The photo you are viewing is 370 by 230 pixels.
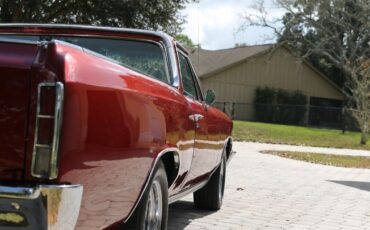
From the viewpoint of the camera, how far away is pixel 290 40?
4862 cm

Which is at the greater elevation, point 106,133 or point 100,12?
point 100,12

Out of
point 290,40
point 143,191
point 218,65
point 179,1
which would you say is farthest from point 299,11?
point 143,191

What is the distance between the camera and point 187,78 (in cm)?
641

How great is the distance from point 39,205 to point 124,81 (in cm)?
103

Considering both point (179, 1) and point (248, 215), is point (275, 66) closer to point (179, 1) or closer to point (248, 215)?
point (179, 1)

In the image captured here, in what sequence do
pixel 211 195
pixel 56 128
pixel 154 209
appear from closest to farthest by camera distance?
pixel 56 128 < pixel 154 209 < pixel 211 195

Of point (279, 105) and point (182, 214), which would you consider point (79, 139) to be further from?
point (279, 105)

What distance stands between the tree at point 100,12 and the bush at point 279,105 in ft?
81.7

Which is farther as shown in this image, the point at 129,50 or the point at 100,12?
the point at 100,12

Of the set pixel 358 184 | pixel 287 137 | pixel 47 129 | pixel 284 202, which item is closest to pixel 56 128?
pixel 47 129

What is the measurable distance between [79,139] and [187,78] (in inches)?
132

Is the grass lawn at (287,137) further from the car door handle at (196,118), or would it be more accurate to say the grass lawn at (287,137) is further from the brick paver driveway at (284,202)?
the car door handle at (196,118)

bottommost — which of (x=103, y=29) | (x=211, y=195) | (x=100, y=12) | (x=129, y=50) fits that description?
(x=211, y=195)

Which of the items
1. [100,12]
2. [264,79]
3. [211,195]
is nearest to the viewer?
[211,195]
